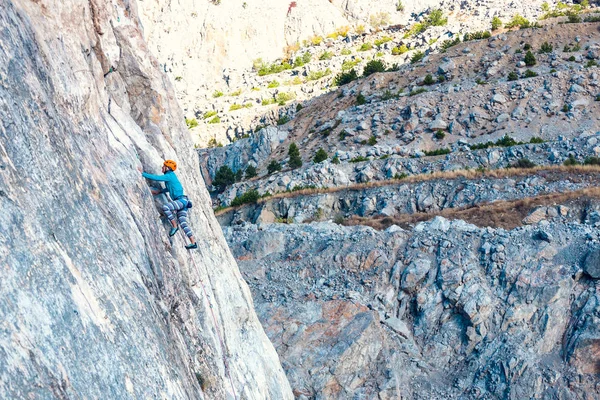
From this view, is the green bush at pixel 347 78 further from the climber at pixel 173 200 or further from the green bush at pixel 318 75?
the climber at pixel 173 200

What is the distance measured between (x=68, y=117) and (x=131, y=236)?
1662mm

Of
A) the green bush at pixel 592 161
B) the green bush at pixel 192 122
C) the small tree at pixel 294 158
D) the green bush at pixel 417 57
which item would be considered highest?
the green bush at pixel 417 57

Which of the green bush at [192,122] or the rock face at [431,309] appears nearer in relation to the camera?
the rock face at [431,309]

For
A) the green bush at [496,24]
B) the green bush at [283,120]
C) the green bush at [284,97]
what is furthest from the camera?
the green bush at [496,24]

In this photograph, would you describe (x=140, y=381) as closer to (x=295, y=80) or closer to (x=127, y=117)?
(x=127, y=117)

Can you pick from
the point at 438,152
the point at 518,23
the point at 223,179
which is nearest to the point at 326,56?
the point at 518,23

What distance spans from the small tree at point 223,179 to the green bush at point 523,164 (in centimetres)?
1638

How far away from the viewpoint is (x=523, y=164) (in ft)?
110

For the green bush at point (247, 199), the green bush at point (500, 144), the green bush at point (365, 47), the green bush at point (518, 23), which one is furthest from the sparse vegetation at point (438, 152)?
the green bush at point (365, 47)

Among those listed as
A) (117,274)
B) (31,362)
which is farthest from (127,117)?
(31,362)

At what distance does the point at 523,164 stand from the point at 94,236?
92.1 ft

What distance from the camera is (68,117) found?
30.0ft

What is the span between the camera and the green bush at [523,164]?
33147 millimetres

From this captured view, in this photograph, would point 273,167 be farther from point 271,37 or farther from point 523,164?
point 271,37
